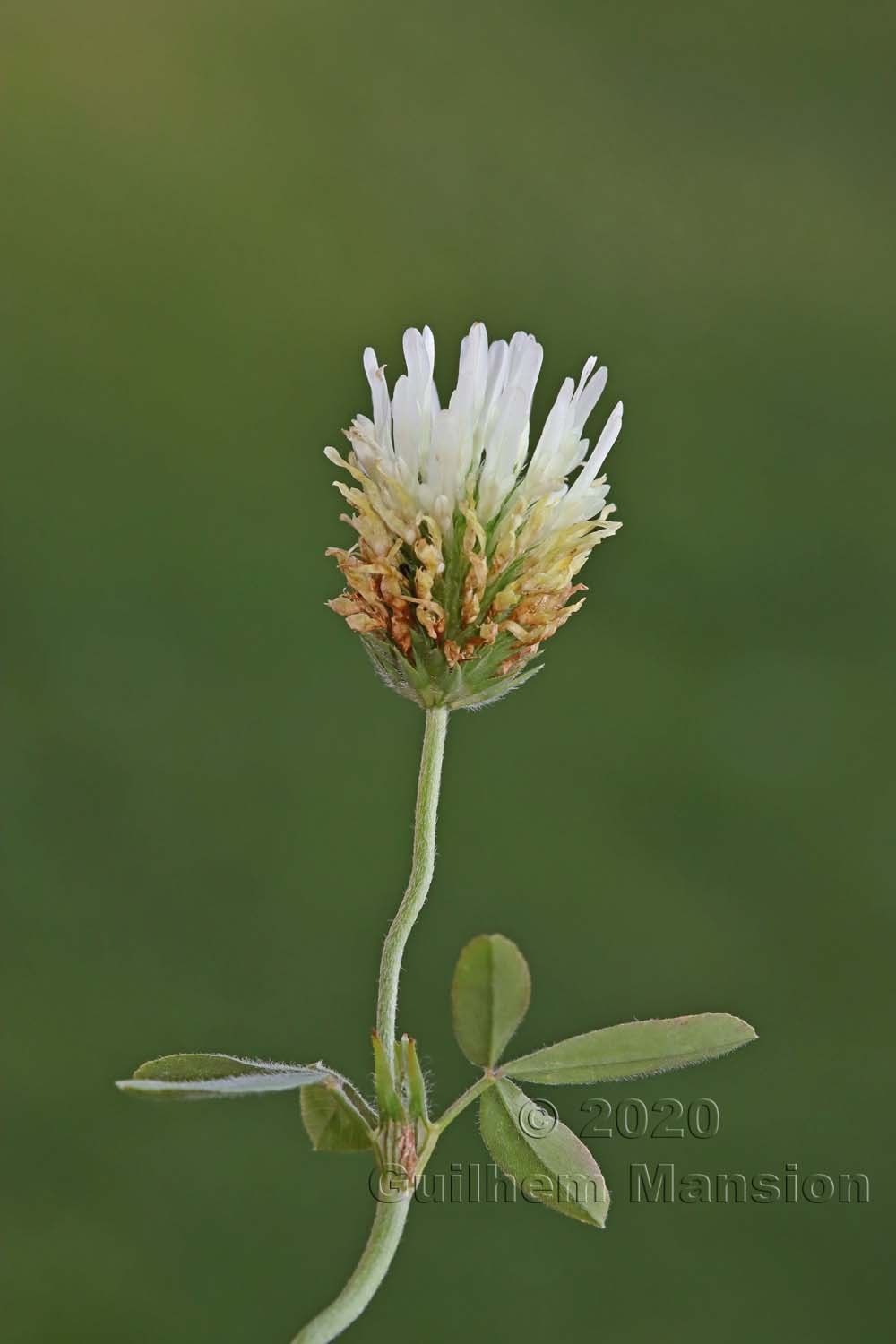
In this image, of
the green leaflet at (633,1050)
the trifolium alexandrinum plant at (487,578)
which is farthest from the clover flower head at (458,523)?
the green leaflet at (633,1050)

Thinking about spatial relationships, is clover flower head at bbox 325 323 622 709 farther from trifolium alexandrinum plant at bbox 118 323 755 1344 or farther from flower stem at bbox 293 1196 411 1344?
flower stem at bbox 293 1196 411 1344

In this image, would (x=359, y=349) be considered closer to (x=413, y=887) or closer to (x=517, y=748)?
(x=517, y=748)

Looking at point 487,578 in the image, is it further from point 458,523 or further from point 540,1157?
point 540,1157

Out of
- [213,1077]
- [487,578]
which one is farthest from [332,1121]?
[487,578]

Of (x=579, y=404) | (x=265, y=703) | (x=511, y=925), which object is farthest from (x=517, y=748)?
(x=579, y=404)

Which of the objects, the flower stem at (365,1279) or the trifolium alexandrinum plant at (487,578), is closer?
the flower stem at (365,1279)

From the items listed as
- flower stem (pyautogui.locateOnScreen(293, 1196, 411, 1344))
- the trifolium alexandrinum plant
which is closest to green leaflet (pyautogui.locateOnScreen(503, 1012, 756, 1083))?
the trifolium alexandrinum plant

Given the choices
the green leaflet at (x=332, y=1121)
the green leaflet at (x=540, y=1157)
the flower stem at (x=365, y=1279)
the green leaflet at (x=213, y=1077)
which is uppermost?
the green leaflet at (x=213, y=1077)

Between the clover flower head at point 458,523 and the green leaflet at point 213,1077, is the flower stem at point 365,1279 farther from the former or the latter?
the clover flower head at point 458,523
